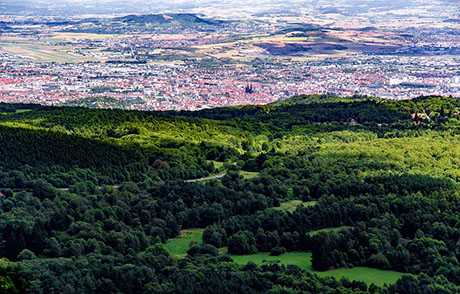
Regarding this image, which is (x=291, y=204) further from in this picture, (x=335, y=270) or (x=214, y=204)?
(x=335, y=270)

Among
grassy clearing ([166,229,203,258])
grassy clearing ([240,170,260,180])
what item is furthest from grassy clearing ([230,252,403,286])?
grassy clearing ([240,170,260,180])

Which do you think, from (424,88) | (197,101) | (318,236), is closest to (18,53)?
(197,101)

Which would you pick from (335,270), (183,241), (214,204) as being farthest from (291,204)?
(335,270)

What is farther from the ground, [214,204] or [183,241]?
[214,204]

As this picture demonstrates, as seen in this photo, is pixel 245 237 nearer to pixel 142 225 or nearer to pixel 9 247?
pixel 142 225

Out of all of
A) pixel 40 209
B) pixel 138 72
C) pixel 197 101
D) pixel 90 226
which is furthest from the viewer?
pixel 138 72

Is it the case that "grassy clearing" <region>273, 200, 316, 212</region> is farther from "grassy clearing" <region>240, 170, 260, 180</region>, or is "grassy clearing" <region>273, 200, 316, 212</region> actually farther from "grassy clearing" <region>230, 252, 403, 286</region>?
"grassy clearing" <region>230, 252, 403, 286</region>

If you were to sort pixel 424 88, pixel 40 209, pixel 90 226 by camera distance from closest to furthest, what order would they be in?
pixel 90 226 < pixel 40 209 < pixel 424 88
